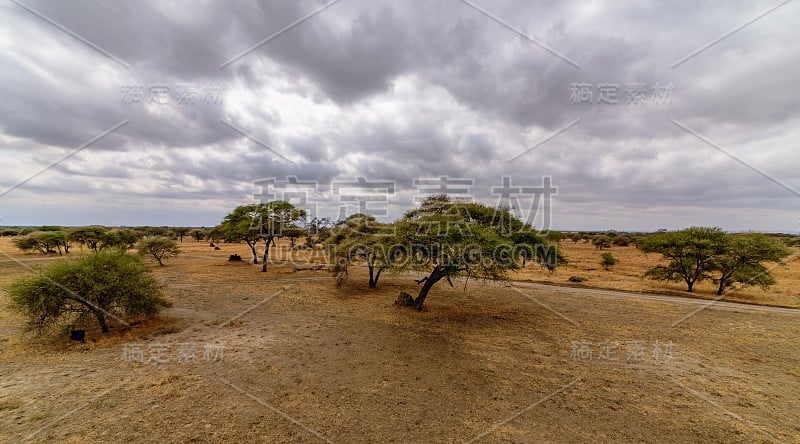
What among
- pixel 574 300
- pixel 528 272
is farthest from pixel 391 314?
pixel 528 272

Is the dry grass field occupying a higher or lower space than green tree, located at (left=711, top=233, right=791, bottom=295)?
lower

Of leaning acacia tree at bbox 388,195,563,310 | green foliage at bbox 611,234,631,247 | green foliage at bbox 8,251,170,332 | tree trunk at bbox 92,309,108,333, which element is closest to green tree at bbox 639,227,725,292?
leaning acacia tree at bbox 388,195,563,310

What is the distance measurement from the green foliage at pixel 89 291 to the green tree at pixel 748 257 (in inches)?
1315

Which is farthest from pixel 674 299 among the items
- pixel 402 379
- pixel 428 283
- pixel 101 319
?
pixel 101 319

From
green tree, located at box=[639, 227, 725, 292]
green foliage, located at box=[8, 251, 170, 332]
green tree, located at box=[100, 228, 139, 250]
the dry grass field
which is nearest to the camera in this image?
green foliage, located at box=[8, 251, 170, 332]

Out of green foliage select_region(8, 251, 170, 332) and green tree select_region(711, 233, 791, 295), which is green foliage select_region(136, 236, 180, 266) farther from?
green tree select_region(711, 233, 791, 295)

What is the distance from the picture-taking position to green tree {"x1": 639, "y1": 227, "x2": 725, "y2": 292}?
2077cm

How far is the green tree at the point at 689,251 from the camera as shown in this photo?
20.8m

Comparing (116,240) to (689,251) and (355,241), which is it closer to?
(355,241)

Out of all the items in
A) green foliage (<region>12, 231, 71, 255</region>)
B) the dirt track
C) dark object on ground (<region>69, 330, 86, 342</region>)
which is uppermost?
green foliage (<region>12, 231, 71, 255</region>)

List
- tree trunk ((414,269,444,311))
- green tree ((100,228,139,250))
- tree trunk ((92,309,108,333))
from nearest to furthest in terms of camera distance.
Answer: tree trunk ((92,309,108,333))
tree trunk ((414,269,444,311))
green tree ((100,228,139,250))

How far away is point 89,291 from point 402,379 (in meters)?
10.9

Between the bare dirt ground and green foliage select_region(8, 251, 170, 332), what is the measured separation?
2.63 feet

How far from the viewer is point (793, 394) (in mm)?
7621
